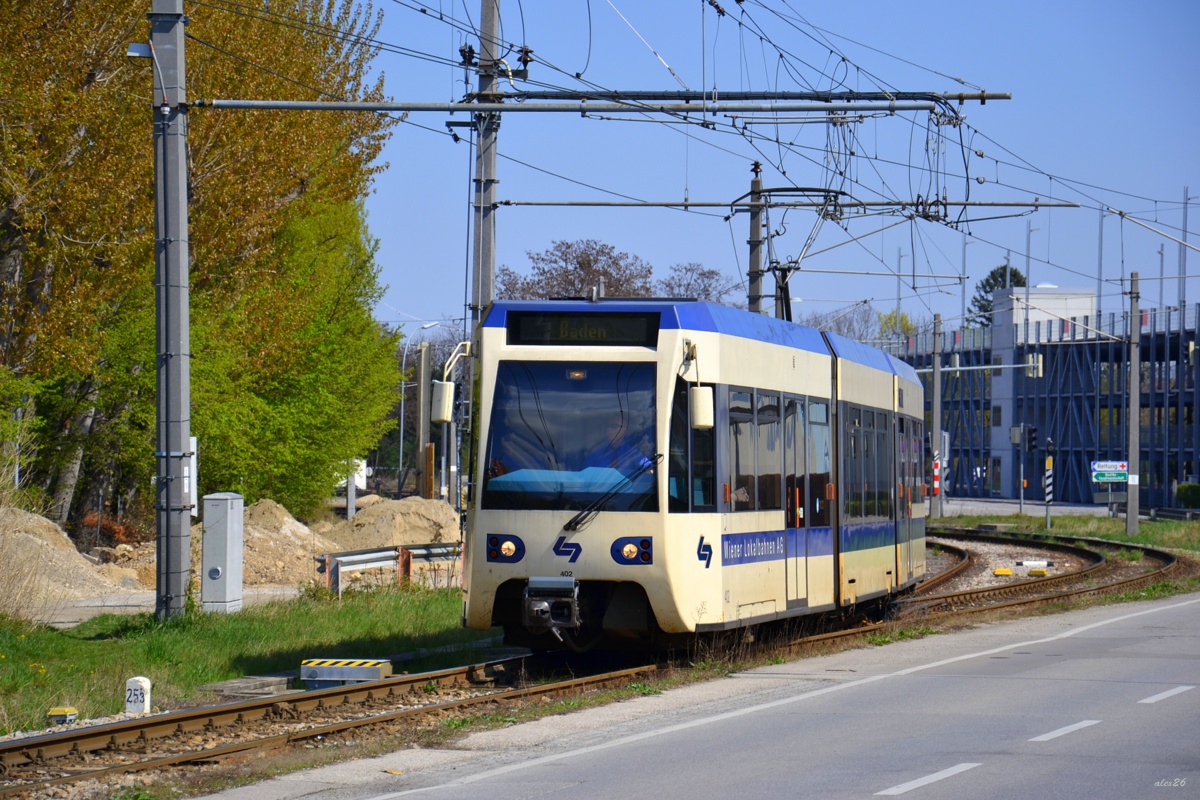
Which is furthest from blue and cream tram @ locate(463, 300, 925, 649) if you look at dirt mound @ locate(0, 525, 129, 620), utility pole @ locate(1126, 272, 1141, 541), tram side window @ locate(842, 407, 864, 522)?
utility pole @ locate(1126, 272, 1141, 541)

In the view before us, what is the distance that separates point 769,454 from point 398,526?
2044 centimetres

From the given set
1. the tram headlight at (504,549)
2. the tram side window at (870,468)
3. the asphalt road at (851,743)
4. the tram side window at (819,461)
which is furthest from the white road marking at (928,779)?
the tram side window at (870,468)

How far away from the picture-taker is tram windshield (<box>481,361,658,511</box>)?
13.6m

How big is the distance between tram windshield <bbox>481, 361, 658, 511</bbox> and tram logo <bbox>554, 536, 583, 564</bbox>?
311mm

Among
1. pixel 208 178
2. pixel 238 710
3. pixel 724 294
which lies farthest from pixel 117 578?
pixel 724 294

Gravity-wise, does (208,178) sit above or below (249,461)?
above

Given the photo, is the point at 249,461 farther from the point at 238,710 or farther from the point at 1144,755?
the point at 1144,755

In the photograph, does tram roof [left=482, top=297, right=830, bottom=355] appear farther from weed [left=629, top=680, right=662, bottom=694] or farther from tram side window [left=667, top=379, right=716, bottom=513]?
weed [left=629, top=680, right=662, bottom=694]

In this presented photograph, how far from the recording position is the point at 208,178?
30016 millimetres

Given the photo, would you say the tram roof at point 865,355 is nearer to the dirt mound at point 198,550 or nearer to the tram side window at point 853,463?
the tram side window at point 853,463

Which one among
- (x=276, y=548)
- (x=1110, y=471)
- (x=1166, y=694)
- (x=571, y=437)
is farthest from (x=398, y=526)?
(x=1110, y=471)

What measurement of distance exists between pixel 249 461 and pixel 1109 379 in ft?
184

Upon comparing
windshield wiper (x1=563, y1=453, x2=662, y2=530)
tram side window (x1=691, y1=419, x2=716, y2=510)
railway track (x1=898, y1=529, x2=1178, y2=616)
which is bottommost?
railway track (x1=898, y1=529, x2=1178, y2=616)

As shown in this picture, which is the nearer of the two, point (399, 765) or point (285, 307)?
point (399, 765)
